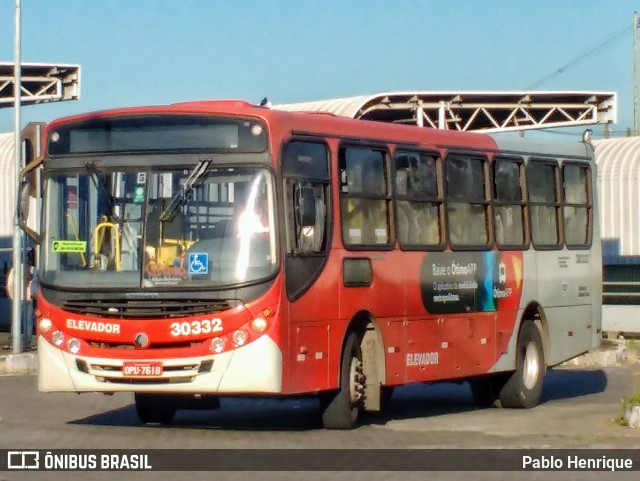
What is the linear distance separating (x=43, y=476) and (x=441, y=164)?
6.91 metres

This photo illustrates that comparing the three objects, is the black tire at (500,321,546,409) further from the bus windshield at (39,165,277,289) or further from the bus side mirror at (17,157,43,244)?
the bus side mirror at (17,157,43,244)

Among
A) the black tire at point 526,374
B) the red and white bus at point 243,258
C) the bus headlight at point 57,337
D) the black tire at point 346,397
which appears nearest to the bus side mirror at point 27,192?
the red and white bus at point 243,258

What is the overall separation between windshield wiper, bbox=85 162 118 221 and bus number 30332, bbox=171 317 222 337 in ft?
4.08

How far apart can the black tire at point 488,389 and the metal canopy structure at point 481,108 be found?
13751 millimetres

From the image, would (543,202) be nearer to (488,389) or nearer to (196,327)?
(488,389)

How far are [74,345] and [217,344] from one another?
4.77ft

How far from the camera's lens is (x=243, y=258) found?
46.2ft

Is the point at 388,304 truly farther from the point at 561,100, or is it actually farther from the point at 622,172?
the point at 561,100

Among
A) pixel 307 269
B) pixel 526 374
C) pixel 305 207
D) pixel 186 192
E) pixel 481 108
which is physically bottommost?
pixel 526 374

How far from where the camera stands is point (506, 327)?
59.3 ft

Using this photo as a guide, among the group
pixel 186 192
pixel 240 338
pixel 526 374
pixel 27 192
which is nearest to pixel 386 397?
pixel 526 374

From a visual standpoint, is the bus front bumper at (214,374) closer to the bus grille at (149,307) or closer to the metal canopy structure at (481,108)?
the bus grille at (149,307)

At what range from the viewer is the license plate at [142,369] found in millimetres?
14148

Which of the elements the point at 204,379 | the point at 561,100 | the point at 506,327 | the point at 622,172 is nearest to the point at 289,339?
the point at 204,379
